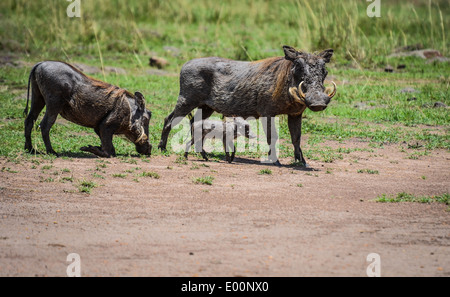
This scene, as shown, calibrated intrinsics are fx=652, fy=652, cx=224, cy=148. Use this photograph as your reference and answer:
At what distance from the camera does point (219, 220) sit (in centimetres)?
584

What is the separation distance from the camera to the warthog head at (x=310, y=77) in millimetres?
7809

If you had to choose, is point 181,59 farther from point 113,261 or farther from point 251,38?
point 113,261

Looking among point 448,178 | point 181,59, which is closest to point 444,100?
point 448,178

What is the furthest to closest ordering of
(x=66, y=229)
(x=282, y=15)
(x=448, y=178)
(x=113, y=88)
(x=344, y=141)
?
(x=282, y=15) < (x=344, y=141) < (x=113, y=88) < (x=448, y=178) < (x=66, y=229)

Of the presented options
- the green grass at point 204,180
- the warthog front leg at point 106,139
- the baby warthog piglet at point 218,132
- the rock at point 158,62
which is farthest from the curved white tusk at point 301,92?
the rock at point 158,62

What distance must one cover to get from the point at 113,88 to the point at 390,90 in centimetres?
653

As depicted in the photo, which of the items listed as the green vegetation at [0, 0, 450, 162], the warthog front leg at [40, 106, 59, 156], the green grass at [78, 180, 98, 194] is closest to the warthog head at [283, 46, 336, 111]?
the green vegetation at [0, 0, 450, 162]

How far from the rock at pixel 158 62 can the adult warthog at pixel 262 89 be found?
6.15 meters

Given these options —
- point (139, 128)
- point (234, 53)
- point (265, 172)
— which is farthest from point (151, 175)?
point (234, 53)

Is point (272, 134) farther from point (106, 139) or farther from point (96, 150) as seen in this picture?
point (96, 150)

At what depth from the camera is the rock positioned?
1554 cm

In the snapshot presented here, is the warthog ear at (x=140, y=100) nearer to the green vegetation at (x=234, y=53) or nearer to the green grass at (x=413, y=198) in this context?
the green vegetation at (x=234, y=53)
